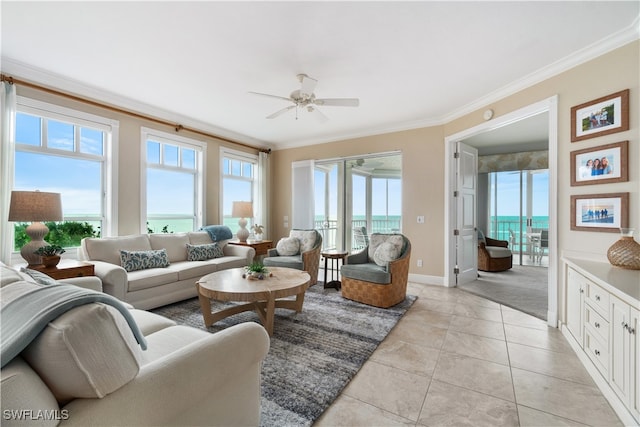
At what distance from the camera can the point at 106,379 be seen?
34.7 inches

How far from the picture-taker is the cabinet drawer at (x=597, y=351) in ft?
5.84

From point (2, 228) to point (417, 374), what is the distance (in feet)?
13.6

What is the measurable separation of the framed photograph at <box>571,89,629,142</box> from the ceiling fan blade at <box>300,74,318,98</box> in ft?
8.28

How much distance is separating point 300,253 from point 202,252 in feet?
4.95

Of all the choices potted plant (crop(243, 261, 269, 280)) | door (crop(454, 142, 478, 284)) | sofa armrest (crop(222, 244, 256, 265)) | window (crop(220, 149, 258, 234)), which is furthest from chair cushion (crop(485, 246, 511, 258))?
window (crop(220, 149, 258, 234))

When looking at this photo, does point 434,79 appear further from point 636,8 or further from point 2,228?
point 2,228

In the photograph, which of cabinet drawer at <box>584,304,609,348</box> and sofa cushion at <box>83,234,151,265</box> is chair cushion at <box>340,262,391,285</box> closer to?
cabinet drawer at <box>584,304,609,348</box>

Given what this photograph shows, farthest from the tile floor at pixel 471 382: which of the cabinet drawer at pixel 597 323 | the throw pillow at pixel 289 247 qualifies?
the throw pillow at pixel 289 247

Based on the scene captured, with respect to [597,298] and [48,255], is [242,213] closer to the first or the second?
[48,255]

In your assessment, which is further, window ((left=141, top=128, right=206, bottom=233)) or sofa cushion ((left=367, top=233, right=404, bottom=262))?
window ((left=141, top=128, right=206, bottom=233))

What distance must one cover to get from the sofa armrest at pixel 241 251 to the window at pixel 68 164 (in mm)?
1598

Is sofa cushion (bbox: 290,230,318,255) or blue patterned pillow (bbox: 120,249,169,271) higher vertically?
sofa cushion (bbox: 290,230,318,255)

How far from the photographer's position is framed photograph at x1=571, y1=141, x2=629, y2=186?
7.43 feet

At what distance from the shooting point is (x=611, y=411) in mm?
1633
